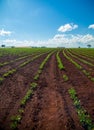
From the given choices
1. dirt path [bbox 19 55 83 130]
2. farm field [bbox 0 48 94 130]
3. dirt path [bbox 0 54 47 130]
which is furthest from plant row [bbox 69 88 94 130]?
dirt path [bbox 0 54 47 130]

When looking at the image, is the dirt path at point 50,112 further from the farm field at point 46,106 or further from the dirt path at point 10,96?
the dirt path at point 10,96

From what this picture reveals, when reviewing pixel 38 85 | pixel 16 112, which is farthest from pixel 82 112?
pixel 38 85

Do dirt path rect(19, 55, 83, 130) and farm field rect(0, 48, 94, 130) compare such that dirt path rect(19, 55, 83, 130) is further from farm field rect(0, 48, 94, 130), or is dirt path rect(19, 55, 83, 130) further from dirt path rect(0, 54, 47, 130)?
dirt path rect(0, 54, 47, 130)

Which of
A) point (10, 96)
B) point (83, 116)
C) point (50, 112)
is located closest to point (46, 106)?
point (50, 112)

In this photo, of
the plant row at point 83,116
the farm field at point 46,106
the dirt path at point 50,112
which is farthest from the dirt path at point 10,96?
the plant row at point 83,116

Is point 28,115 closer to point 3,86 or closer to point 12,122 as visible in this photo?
point 12,122

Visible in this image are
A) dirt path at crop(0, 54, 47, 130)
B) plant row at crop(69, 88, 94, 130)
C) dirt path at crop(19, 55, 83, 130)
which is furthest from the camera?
dirt path at crop(0, 54, 47, 130)

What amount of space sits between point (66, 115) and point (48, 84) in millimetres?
5654

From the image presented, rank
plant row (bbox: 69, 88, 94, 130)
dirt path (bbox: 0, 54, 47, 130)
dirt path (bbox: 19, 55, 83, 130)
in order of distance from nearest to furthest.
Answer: plant row (bbox: 69, 88, 94, 130), dirt path (bbox: 19, 55, 83, 130), dirt path (bbox: 0, 54, 47, 130)

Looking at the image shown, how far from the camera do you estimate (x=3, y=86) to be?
43.1 feet

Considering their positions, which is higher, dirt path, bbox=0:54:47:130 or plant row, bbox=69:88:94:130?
plant row, bbox=69:88:94:130

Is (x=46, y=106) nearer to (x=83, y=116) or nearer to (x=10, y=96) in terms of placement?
(x=83, y=116)

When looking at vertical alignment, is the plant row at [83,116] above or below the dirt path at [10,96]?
above

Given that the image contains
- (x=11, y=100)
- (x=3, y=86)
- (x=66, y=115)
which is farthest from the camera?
(x=3, y=86)
